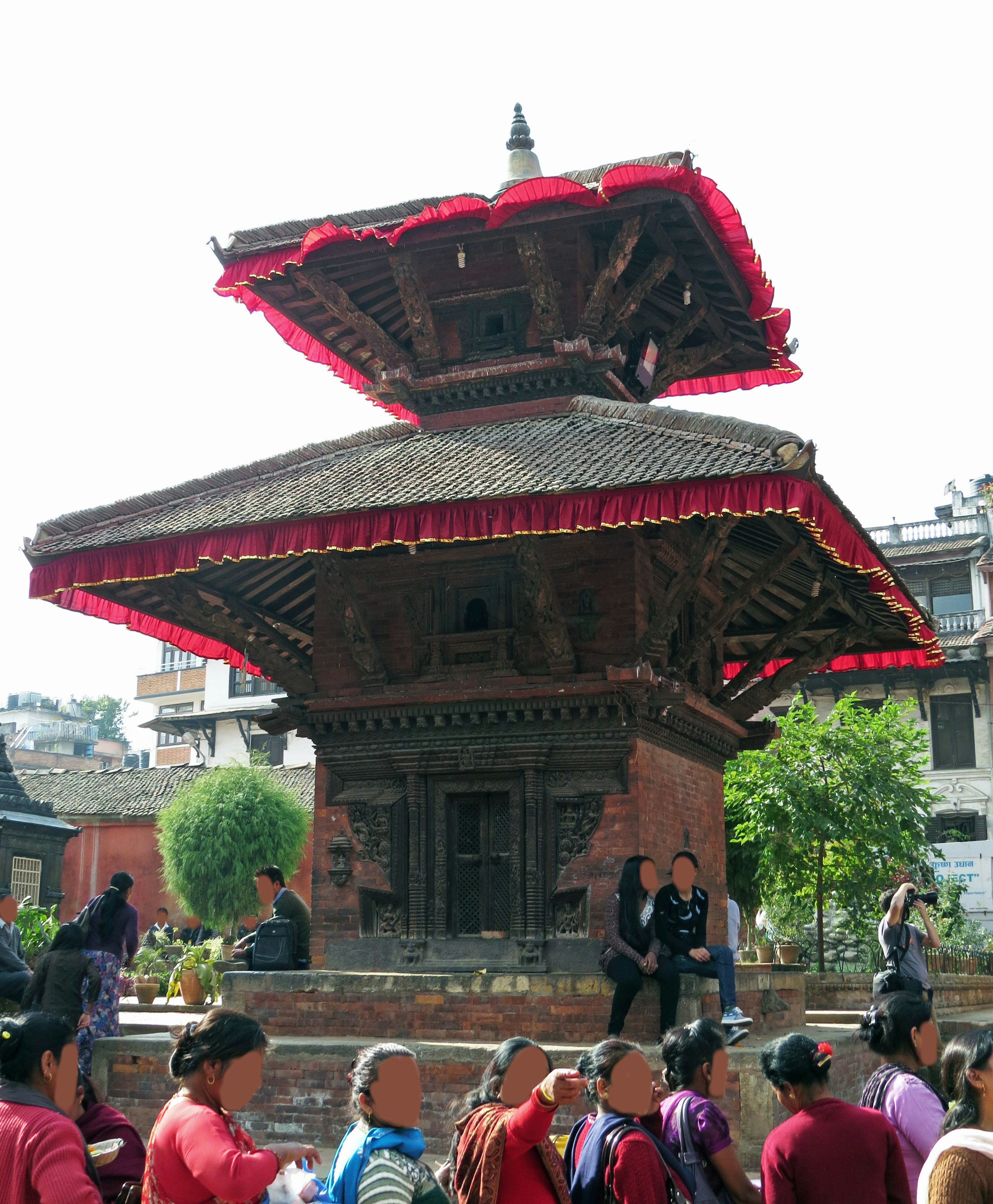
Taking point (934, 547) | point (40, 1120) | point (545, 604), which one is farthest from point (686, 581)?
point (934, 547)

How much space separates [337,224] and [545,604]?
183 inches

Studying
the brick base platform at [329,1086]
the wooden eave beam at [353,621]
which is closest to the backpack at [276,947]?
the brick base platform at [329,1086]

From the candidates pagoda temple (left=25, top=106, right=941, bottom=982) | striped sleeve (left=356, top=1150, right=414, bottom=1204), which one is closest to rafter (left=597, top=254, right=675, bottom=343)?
pagoda temple (left=25, top=106, right=941, bottom=982)

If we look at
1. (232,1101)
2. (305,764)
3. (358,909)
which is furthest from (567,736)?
(305,764)

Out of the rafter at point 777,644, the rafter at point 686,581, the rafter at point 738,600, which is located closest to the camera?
the rafter at point 686,581

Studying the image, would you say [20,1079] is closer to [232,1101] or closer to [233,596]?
[232,1101]

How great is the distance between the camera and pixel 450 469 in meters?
12.6

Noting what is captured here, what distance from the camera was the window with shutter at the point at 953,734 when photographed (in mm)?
36844

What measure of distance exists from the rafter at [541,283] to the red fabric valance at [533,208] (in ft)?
1.59

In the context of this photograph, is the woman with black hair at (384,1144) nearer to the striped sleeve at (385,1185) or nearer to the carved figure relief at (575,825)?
the striped sleeve at (385,1185)

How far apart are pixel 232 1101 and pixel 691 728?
996 cm

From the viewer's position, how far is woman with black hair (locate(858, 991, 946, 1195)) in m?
4.92

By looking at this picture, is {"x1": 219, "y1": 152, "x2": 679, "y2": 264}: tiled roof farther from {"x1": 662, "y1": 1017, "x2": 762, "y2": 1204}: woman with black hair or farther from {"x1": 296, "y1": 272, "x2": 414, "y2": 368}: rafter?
{"x1": 662, "y1": 1017, "x2": 762, "y2": 1204}: woman with black hair

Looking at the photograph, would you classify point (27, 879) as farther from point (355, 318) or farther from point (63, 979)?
point (63, 979)
